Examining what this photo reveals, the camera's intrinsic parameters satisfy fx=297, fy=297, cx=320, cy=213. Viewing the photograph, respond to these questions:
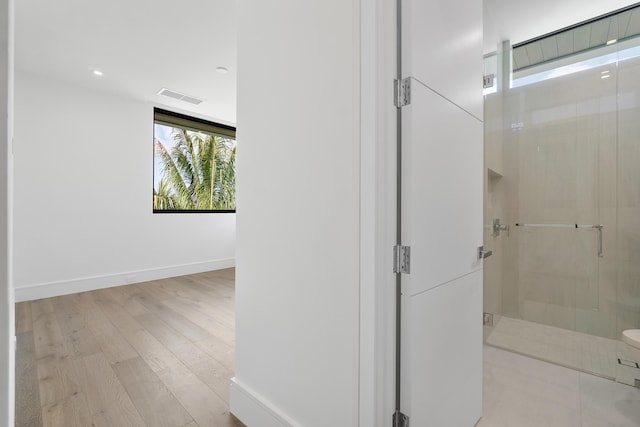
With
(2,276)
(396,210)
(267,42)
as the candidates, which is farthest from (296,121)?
(2,276)

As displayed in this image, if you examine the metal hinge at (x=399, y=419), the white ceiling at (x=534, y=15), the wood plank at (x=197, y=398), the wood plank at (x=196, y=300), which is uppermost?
the white ceiling at (x=534, y=15)

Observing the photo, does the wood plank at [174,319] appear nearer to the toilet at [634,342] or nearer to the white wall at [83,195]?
the white wall at [83,195]

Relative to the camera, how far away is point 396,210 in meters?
1.10

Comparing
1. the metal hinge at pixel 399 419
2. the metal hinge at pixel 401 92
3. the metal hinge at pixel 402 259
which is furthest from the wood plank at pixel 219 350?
the metal hinge at pixel 401 92

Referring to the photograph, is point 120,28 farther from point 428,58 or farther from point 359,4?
point 428,58

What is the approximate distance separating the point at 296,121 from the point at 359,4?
48 cm

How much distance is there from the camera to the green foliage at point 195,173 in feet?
16.5

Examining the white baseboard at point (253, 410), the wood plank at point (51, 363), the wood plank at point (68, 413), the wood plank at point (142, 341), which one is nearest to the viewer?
the white baseboard at point (253, 410)

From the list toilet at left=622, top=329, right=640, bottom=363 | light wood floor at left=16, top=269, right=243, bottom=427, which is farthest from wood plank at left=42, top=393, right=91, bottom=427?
toilet at left=622, top=329, right=640, bottom=363

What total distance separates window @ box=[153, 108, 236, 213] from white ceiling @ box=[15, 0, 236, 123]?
0.93 meters

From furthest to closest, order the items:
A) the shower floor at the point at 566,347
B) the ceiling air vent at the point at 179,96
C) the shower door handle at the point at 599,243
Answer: the ceiling air vent at the point at 179,96 < the shower door handle at the point at 599,243 < the shower floor at the point at 566,347

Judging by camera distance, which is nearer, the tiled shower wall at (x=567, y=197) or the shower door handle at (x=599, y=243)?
the tiled shower wall at (x=567, y=197)

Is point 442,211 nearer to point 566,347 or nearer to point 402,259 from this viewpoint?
point 402,259

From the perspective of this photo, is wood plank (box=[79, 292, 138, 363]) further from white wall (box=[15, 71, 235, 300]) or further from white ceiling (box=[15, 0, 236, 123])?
white ceiling (box=[15, 0, 236, 123])
